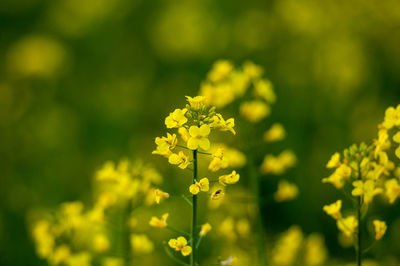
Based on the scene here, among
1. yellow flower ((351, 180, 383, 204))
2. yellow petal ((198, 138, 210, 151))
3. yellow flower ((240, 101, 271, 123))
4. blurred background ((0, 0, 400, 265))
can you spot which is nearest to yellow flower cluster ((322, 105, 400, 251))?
yellow flower ((351, 180, 383, 204))

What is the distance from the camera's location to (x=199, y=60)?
8.23 m

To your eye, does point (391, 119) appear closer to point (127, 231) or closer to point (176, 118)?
point (176, 118)

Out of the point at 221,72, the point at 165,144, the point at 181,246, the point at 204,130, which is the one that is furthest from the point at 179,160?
the point at 221,72

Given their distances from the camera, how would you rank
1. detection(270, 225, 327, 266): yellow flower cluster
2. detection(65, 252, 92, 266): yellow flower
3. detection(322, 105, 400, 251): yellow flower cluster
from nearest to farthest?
detection(322, 105, 400, 251): yellow flower cluster
detection(65, 252, 92, 266): yellow flower
detection(270, 225, 327, 266): yellow flower cluster

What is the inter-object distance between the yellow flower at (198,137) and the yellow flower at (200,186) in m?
0.15

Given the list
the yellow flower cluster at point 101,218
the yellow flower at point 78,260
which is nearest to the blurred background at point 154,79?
the yellow flower cluster at point 101,218

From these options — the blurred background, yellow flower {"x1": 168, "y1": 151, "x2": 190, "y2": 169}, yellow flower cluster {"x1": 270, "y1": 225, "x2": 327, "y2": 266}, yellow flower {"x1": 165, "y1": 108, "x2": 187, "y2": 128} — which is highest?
the blurred background

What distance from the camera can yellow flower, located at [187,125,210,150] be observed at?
6.83ft

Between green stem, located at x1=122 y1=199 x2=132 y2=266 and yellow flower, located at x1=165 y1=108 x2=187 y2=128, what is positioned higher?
yellow flower, located at x1=165 y1=108 x2=187 y2=128

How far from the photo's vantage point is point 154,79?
8.39 meters

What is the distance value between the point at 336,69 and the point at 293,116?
1.31m

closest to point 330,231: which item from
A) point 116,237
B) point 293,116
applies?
point 293,116

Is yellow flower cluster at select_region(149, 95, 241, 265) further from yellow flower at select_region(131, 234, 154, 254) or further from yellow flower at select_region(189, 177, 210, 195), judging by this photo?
yellow flower at select_region(131, 234, 154, 254)

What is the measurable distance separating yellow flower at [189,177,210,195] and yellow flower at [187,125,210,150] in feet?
0.51
